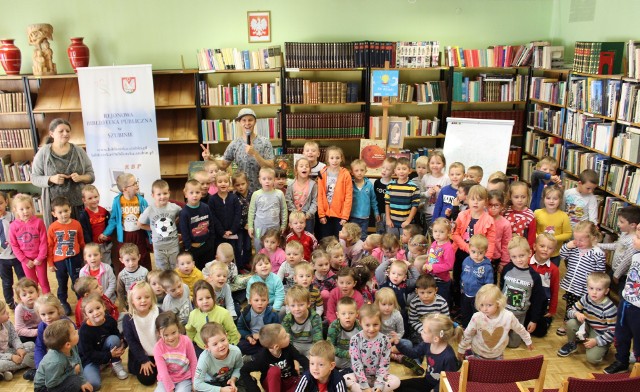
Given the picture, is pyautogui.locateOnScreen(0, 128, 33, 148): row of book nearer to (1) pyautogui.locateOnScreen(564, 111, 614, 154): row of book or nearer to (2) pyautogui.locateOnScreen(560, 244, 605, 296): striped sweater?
(2) pyautogui.locateOnScreen(560, 244, 605, 296): striped sweater

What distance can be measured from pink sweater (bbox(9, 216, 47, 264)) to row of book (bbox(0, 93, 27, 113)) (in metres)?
2.80

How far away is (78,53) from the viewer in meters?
6.58

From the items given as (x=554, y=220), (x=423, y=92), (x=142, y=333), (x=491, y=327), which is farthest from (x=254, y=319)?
(x=423, y=92)

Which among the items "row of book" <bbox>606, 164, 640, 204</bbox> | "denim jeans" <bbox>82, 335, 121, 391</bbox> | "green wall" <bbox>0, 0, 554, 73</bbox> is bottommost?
"denim jeans" <bbox>82, 335, 121, 391</bbox>

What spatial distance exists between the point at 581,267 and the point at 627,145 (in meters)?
1.64

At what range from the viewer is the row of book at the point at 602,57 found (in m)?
5.38

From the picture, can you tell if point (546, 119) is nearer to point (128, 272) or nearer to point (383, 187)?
point (383, 187)

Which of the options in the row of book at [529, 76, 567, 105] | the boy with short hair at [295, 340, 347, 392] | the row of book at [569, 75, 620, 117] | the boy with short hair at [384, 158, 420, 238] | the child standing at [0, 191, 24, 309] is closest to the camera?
the boy with short hair at [295, 340, 347, 392]

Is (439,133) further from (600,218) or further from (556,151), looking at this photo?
(600,218)

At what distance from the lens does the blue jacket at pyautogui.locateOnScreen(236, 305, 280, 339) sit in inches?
148

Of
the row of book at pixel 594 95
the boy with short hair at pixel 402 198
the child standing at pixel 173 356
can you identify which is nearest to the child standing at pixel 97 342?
the child standing at pixel 173 356

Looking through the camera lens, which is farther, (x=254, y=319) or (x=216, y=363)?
(x=254, y=319)

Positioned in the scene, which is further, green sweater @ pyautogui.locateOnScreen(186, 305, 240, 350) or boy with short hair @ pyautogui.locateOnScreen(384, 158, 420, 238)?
boy with short hair @ pyautogui.locateOnScreen(384, 158, 420, 238)

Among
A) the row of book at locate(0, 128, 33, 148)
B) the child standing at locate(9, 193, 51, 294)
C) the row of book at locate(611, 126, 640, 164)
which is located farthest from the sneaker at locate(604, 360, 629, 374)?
the row of book at locate(0, 128, 33, 148)
